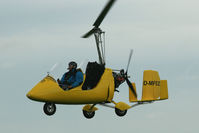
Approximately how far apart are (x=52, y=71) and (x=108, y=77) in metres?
2.20

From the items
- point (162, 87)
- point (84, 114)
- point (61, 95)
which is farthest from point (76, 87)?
point (162, 87)

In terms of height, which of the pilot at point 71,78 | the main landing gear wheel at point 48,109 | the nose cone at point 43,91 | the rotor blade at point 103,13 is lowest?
the main landing gear wheel at point 48,109

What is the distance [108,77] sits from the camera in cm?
1708

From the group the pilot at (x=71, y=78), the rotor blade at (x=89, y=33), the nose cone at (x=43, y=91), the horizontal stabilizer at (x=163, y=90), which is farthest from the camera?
the horizontal stabilizer at (x=163, y=90)

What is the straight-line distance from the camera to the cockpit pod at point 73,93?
15711 mm

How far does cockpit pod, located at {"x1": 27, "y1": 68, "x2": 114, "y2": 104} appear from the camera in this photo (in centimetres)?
1571

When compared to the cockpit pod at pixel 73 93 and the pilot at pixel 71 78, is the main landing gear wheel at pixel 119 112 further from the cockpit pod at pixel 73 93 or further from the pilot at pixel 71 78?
the pilot at pixel 71 78

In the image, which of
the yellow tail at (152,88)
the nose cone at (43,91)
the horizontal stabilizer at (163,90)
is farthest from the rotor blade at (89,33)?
the horizontal stabilizer at (163,90)

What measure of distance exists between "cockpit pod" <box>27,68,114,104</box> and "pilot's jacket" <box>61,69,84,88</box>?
0.19m

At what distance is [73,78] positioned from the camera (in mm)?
16438

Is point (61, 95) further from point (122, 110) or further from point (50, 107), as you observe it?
point (122, 110)

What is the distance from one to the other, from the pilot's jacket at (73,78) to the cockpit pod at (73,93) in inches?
7.5

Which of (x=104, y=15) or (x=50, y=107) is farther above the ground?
(x=104, y=15)

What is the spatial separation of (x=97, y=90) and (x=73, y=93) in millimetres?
1048
